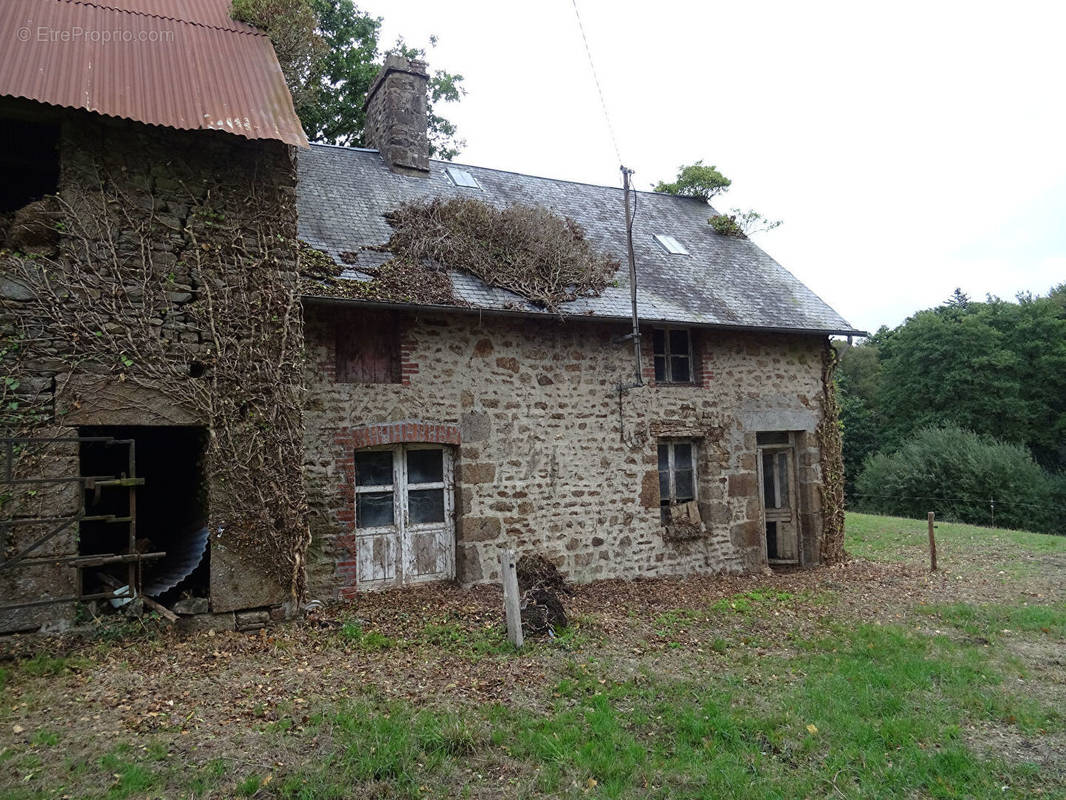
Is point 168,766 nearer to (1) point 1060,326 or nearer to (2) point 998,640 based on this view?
(2) point 998,640

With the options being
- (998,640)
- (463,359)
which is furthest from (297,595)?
(998,640)

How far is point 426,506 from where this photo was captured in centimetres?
855

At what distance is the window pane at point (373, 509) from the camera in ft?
26.8

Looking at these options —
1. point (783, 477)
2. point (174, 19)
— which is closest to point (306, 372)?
point (174, 19)

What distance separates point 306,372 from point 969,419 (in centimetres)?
2987

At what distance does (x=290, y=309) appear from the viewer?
684 cm

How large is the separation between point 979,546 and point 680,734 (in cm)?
1144

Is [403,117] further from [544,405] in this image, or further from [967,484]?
[967,484]

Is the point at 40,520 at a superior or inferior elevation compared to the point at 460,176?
inferior

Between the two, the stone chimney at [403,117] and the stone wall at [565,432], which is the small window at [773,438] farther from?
the stone chimney at [403,117]

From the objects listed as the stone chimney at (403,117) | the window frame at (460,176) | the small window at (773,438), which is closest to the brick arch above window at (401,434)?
the window frame at (460,176)

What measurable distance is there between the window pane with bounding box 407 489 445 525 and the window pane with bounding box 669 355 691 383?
4.00 m

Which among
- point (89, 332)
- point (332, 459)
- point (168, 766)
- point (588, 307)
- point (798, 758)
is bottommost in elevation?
point (798, 758)

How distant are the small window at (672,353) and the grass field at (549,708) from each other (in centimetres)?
375
